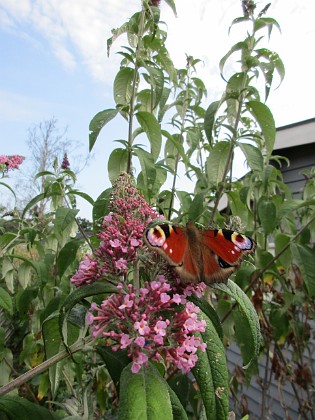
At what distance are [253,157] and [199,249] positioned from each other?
0.82 meters

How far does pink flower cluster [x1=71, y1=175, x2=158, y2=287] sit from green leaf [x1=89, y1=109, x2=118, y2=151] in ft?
1.92

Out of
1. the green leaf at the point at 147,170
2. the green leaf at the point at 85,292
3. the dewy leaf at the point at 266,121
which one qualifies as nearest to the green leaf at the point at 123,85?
the green leaf at the point at 147,170

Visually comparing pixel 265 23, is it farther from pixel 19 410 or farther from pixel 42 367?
pixel 19 410

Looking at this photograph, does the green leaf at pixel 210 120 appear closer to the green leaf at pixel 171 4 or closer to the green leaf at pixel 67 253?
the green leaf at pixel 171 4

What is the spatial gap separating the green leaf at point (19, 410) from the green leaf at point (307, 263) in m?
1.28

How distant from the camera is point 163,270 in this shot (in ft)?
3.16

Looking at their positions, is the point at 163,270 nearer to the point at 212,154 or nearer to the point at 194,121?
the point at 212,154

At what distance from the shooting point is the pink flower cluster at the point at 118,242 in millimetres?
949

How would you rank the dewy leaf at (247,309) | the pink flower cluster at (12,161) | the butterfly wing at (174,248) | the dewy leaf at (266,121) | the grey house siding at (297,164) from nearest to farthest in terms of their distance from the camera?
the butterfly wing at (174,248), the dewy leaf at (247,309), the dewy leaf at (266,121), the pink flower cluster at (12,161), the grey house siding at (297,164)

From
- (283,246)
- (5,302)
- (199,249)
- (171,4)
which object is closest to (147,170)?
(199,249)

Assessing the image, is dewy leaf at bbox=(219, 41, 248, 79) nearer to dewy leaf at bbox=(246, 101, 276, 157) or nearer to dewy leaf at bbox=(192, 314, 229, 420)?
dewy leaf at bbox=(246, 101, 276, 157)

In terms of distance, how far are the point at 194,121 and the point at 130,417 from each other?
2290 millimetres

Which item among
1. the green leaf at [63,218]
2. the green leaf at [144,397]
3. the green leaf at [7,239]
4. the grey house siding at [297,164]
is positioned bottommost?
the green leaf at [144,397]

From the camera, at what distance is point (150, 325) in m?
0.85
